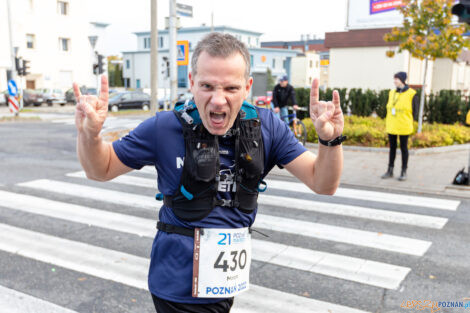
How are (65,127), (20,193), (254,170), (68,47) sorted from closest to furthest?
(254,170)
(20,193)
(65,127)
(68,47)

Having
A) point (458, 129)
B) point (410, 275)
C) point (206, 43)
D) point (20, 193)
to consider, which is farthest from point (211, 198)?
point (458, 129)

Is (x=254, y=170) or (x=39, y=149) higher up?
(x=254, y=170)

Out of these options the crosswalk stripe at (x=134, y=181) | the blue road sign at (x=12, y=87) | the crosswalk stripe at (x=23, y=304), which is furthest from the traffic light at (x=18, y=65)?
the crosswalk stripe at (x=23, y=304)

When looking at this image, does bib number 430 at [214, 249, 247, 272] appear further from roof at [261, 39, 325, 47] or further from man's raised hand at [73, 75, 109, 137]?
roof at [261, 39, 325, 47]

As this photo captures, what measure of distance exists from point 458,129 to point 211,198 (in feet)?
45.0

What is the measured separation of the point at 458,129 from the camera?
1377 cm

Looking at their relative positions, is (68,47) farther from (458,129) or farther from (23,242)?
(23,242)

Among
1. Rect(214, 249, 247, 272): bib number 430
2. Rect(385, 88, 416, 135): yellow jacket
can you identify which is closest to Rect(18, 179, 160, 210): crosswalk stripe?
Rect(385, 88, 416, 135): yellow jacket

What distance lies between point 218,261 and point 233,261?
87 mm

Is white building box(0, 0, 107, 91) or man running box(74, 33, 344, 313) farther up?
white building box(0, 0, 107, 91)

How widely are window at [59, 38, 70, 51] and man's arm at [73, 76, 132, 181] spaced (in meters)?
50.4

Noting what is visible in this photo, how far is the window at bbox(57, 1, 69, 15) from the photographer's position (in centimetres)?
4741

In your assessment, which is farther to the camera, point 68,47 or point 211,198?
point 68,47

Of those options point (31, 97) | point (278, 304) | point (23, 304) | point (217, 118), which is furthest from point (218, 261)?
point (31, 97)
